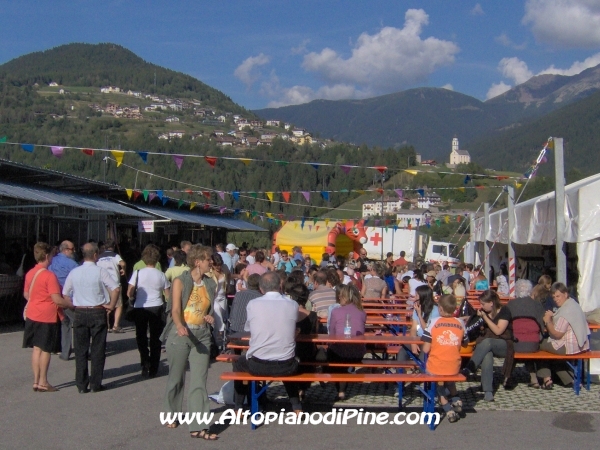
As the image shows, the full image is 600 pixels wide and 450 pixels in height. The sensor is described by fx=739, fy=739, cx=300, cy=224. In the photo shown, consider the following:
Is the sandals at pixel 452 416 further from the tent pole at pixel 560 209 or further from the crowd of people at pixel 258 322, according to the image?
the tent pole at pixel 560 209

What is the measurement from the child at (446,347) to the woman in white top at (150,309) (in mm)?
3688

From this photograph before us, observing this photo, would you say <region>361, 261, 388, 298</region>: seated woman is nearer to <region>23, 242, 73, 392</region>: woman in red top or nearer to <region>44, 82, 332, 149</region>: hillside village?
<region>23, 242, 73, 392</region>: woman in red top

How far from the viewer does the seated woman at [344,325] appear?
8141 mm

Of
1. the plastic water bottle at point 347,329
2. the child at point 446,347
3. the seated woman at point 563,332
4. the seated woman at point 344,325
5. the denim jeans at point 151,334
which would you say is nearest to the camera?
the child at point 446,347

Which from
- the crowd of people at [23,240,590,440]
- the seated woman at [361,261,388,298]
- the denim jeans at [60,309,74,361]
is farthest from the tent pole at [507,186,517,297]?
the denim jeans at [60,309,74,361]

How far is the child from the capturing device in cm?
731

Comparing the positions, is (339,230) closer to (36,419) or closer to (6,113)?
(36,419)

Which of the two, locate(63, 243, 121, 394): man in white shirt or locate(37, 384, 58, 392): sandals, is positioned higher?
locate(63, 243, 121, 394): man in white shirt

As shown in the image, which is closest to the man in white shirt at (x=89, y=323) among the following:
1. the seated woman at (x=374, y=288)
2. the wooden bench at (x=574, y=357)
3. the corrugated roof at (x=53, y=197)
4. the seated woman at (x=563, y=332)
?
the wooden bench at (x=574, y=357)

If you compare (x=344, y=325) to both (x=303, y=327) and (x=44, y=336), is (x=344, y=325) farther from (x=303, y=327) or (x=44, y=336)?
(x=44, y=336)

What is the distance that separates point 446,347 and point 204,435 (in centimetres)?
252

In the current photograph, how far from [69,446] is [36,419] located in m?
1.10

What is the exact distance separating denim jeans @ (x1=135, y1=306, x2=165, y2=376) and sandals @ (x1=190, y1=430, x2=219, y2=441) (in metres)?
3.05

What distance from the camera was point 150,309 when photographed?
9578mm
